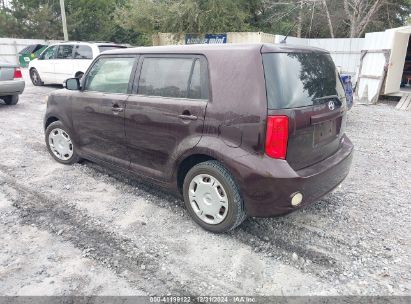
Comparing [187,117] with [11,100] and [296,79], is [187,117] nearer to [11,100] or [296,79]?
[296,79]

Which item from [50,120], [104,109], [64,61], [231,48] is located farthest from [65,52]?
[231,48]

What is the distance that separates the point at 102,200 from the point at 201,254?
160 centimetres

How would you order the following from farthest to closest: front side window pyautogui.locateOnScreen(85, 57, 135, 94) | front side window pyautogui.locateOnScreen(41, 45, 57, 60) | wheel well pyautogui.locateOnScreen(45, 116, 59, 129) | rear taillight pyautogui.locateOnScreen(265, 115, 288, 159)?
front side window pyautogui.locateOnScreen(41, 45, 57, 60) < wheel well pyautogui.locateOnScreen(45, 116, 59, 129) < front side window pyautogui.locateOnScreen(85, 57, 135, 94) < rear taillight pyautogui.locateOnScreen(265, 115, 288, 159)

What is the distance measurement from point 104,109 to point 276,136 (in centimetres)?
228

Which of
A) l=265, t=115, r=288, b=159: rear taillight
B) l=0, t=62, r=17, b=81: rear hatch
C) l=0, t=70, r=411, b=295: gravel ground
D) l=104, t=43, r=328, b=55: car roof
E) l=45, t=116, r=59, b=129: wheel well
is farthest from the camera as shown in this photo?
l=0, t=62, r=17, b=81: rear hatch

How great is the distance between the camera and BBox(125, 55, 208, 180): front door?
10.7ft

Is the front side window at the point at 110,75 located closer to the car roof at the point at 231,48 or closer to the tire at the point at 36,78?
the car roof at the point at 231,48

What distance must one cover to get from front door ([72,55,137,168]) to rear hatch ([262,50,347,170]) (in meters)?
1.79

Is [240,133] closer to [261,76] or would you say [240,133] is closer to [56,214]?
[261,76]

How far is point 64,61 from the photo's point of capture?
11.6 m

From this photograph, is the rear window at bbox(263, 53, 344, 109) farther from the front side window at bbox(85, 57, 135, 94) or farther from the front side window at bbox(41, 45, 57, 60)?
the front side window at bbox(41, 45, 57, 60)

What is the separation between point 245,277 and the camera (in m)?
2.76

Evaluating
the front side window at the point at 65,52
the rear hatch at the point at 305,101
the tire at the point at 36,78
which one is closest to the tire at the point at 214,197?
the rear hatch at the point at 305,101

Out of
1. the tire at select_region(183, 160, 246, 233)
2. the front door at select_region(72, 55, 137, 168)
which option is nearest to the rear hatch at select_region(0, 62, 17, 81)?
the front door at select_region(72, 55, 137, 168)
